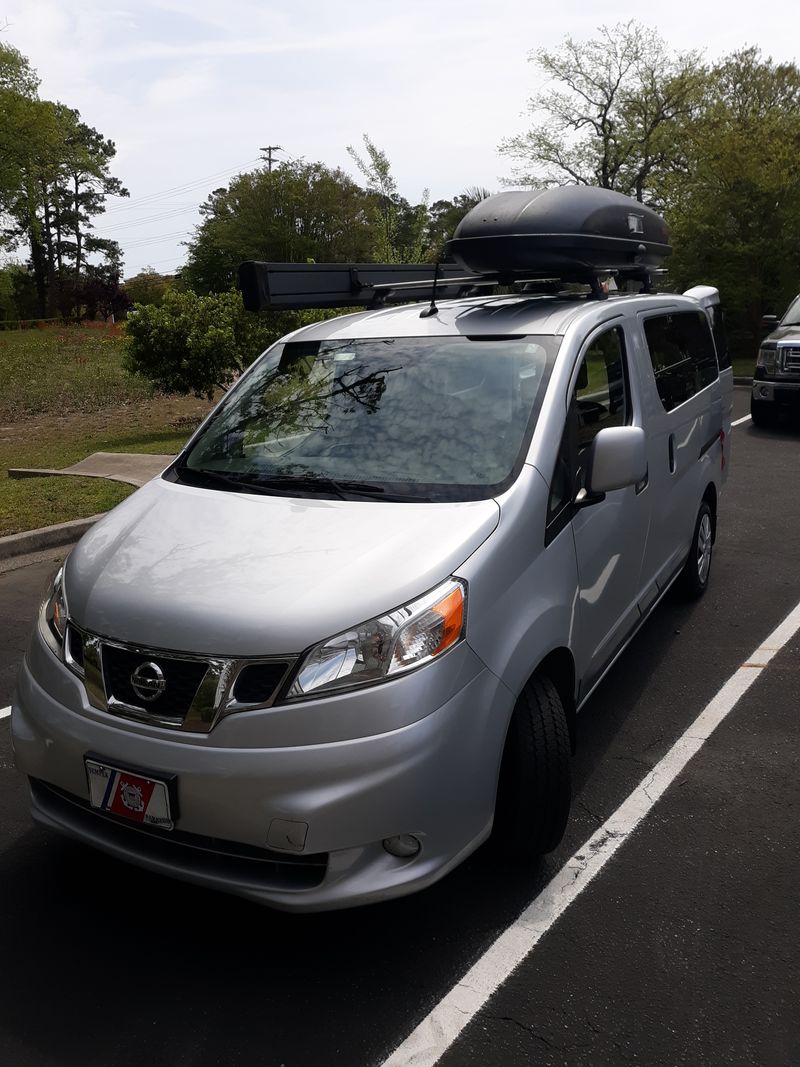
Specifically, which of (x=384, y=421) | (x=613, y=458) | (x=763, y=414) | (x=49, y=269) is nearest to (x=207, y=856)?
(x=384, y=421)

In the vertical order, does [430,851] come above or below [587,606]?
below

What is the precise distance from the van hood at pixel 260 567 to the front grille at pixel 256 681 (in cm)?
5

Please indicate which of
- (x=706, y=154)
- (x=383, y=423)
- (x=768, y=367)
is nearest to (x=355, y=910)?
(x=383, y=423)

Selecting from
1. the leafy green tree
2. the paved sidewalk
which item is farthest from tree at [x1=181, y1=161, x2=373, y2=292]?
the paved sidewalk

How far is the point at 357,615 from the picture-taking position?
8.67 feet

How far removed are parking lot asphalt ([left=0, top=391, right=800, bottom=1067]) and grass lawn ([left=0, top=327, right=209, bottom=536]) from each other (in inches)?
196

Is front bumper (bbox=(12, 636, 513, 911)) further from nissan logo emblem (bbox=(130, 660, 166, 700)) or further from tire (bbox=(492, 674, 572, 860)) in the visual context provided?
tire (bbox=(492, 674, 572, 860))

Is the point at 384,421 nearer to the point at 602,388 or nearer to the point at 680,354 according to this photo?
the point at 602,388

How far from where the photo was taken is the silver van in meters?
2.57

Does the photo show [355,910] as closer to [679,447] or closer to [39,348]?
[679,447]

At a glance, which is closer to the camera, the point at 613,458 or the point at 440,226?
the point at 613,458

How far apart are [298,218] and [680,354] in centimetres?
6486

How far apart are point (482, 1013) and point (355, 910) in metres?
0.60

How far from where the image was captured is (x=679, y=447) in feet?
15.9
